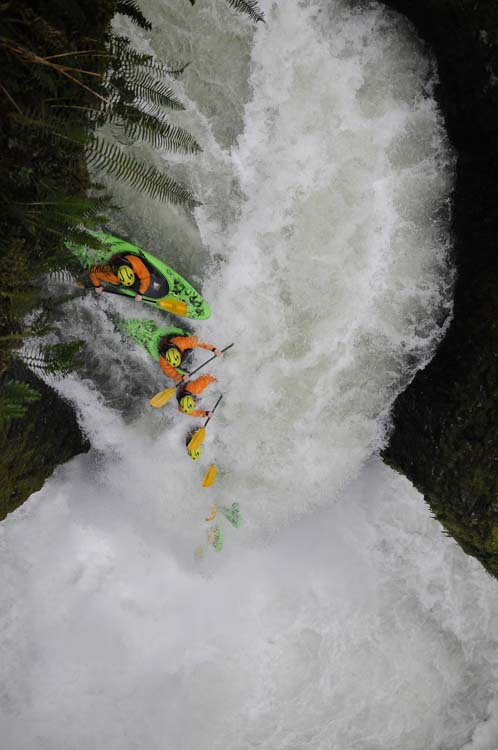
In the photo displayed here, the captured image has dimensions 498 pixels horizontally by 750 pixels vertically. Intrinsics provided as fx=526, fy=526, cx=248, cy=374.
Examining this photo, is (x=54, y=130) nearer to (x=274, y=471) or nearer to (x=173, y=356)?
(x=173, y=356)

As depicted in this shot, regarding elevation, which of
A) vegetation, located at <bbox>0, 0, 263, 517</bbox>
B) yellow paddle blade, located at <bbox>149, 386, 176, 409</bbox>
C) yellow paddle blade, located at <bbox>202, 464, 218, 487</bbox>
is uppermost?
vegetation, located at <bbox>0, 0, 263, 517</bbox>

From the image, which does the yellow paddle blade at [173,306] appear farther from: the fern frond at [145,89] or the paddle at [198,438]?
Result: the fern frond at [145,89]

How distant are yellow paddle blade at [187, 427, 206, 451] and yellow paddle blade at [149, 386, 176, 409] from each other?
0.57 m

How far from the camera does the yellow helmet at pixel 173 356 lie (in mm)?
6160

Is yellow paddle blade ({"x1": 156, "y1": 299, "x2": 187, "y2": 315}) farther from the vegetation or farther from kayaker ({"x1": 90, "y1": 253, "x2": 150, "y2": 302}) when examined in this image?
the vegetation

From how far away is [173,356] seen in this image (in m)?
6.16

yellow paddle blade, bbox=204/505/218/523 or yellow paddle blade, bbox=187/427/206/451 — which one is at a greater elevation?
yellow paddle blade, bbox=187/427/206/451

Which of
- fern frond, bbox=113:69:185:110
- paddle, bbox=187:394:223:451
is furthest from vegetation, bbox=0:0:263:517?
paddle, bbox=187:394:223:451

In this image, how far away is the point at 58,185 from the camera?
4.31 meters

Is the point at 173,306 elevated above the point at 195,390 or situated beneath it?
elevated above

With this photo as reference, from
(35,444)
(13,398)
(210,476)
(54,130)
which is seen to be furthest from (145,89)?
(210,476)

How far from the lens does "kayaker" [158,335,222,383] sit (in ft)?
20.3

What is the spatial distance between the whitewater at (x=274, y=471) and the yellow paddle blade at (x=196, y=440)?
24 centimetres

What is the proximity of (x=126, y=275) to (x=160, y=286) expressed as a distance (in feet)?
1.44
